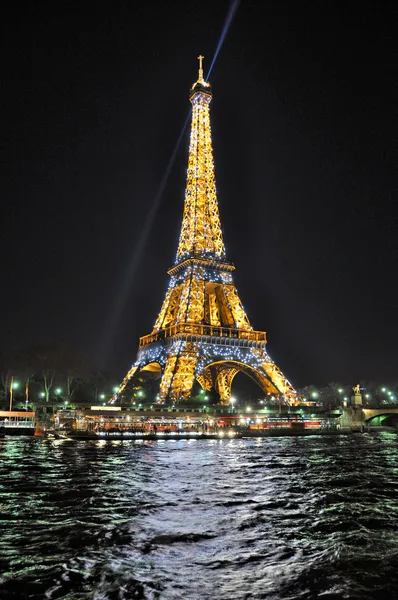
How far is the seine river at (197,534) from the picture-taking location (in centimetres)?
956

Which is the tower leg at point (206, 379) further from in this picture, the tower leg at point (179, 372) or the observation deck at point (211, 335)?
the tower leg at point (179, 372)

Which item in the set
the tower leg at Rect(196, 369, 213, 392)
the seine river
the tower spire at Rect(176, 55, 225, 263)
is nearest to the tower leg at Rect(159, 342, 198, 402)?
the tower spire at Rect(176, 55, 225, 263)

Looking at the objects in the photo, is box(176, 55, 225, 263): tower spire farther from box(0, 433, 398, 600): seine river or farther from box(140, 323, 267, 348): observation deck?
box(0, 433, 398, 600): seine river

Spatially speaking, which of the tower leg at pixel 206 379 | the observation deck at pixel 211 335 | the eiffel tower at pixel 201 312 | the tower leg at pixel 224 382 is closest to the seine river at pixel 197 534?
the eiffel tower at pixel 201 312

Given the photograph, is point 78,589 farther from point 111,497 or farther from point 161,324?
point 161,324

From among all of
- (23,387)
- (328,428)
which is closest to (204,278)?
(328,428)

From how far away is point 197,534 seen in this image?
44.2 feet

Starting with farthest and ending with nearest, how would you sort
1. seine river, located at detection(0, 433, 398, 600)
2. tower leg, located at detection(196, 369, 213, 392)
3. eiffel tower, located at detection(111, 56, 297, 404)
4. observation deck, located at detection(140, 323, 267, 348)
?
1. tower leg, located at detection(196, 369, 213, 392)
2. observation deck, located at detection(140, 323, 267, 348)
3. eiffel tower, located at detection(111, 56, 297, 404)
4. seine river, located at detection(0, 433, 398, 600)

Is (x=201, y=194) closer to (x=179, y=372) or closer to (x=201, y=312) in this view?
(x=201, y=312)

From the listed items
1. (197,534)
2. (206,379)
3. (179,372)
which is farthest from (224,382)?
(197,534)

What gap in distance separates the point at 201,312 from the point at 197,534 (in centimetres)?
6273

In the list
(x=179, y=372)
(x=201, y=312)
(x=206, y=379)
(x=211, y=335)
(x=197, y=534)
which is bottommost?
(x=197, y=534)

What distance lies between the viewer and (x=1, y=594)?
8.98m

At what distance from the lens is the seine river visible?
31.4ft
